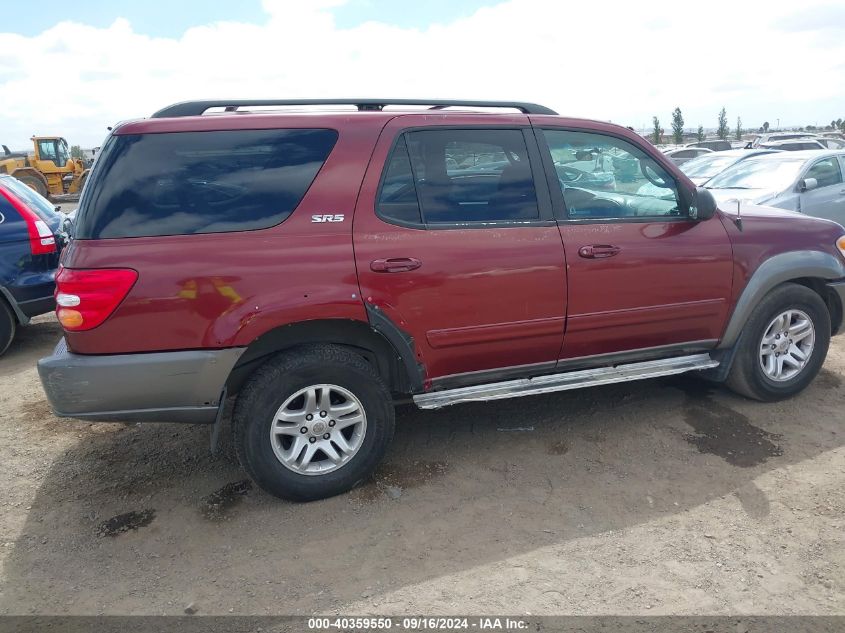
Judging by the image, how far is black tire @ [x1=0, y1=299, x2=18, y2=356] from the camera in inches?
234

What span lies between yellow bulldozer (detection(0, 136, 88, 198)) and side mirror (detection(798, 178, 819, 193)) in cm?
2226

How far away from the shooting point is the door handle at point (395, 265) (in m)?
3.27

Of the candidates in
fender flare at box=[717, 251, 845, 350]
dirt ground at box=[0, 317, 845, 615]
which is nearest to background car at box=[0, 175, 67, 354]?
dirt ground at box=[0, 317, 845, 615]

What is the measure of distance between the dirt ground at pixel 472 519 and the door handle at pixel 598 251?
114 centimetres

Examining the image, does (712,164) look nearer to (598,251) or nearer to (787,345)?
(787,345)

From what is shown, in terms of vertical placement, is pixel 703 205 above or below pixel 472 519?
above

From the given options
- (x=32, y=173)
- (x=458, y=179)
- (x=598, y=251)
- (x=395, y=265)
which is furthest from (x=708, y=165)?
(x=32, y=173)

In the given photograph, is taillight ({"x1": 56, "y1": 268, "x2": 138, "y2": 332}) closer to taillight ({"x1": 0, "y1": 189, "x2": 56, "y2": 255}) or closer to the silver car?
taillight ({"x1": 0, "y1": 189, "x2": 56, "y2": 255})

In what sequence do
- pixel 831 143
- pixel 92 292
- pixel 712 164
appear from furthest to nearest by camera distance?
pixel 831 143, pixel 712 164, pixel 92 292

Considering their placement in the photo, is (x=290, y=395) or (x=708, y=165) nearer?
(x=290, y=395)

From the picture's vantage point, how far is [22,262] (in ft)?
19.4

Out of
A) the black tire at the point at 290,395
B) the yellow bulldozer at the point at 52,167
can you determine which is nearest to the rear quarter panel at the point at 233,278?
the black tire at the point at 290,395

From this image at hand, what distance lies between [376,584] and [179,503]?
1287 mm

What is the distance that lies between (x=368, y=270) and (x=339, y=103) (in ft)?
3.24
